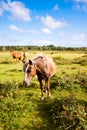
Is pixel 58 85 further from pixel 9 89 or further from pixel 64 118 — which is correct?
pixel 64 118

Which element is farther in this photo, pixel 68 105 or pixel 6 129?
pixel 68 105

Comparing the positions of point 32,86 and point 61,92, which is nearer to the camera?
point 61,92

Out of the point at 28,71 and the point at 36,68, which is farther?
the point at 36,68

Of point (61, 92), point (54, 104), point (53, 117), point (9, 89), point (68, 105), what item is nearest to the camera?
point (53, 117)

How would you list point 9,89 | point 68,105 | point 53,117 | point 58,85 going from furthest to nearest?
1. point 58,85
2. point 9,89
3. point 68,105
4. point 53,117

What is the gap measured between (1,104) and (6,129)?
186 centimetres

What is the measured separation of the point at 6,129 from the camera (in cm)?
903

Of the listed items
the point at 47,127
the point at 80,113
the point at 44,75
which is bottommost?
the point at 47,127

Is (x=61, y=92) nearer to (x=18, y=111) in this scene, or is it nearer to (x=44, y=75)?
(x=44, y=75)

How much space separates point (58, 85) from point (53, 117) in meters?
5.89

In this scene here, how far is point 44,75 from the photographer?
12312 mm

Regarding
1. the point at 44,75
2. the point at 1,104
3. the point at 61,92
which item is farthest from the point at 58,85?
the point at 1,104

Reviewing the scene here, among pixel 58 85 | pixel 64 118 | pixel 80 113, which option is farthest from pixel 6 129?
pixel 58 85

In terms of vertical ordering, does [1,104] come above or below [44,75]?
below
